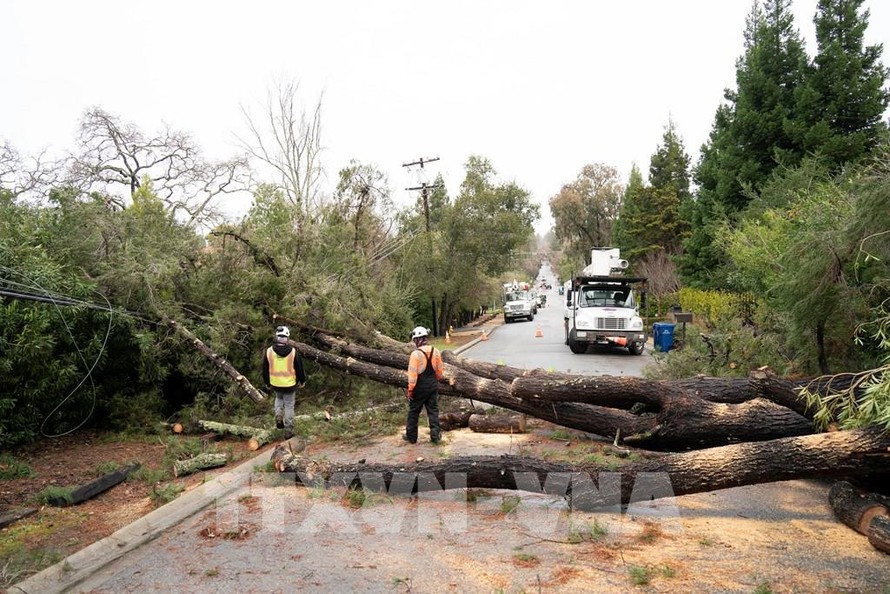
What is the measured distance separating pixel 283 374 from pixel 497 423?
3060 millimetres

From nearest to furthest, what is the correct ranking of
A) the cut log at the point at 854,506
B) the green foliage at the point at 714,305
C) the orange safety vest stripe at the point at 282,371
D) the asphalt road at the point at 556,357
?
the cut log at the point at 854,506, the orange safety vest stripe at the point at 282,371, the green foliage at the point at 714,305, the asphalt road at the point at 556,357

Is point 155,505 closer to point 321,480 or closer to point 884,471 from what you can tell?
point 321,480

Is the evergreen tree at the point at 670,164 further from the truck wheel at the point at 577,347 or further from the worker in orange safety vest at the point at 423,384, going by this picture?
the worker in orange safety vest at the point at 423,384

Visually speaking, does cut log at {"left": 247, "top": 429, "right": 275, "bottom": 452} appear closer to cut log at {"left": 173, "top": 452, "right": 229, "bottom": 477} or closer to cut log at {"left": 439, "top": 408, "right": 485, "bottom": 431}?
cut log at {"left": 173, "top": 452, "right": 229, "bottom": 477}

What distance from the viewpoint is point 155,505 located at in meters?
5.71

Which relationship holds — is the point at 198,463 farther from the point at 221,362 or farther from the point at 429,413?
the point at 429,413

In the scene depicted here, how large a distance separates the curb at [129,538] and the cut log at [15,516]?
123cm

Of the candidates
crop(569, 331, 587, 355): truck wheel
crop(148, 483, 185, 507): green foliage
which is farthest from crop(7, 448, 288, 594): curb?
crop(569, 331, 587, 355): truck wheel

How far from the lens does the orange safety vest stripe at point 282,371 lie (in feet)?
25.7

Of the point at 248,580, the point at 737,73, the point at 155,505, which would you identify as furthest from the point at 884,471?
the point at 737,73

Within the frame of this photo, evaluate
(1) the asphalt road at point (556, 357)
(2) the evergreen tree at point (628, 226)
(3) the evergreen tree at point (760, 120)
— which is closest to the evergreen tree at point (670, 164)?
(2) the evergreen tree at point (628, 226)

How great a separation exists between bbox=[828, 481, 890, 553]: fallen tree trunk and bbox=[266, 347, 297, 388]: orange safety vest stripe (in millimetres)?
6222

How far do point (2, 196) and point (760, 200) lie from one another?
2015cm

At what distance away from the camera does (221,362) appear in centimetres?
907
